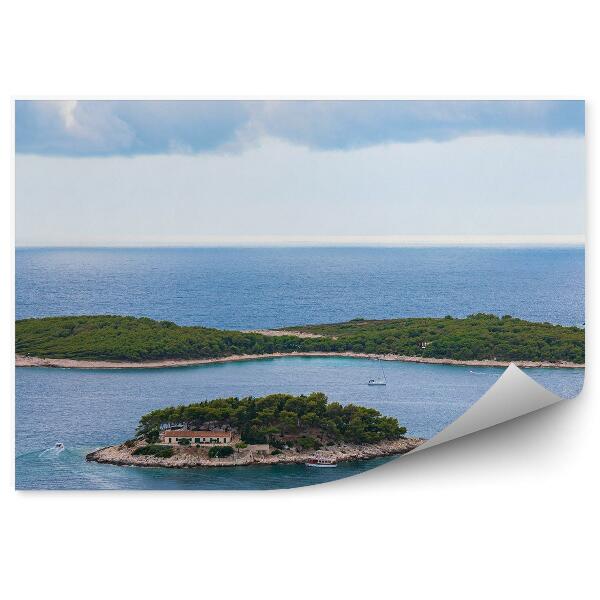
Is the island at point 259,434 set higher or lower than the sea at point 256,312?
lower

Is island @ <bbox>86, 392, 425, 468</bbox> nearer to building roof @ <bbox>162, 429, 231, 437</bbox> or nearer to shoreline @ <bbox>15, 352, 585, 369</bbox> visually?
building roof @ <bbox>162, 429, 231, 437</bbox>

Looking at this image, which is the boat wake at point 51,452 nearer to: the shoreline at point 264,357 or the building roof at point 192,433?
the shoreline at point 264,357

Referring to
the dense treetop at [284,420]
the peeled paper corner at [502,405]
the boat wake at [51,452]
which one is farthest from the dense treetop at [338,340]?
the boat wake at [51,452]

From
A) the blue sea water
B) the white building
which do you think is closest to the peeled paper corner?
the blue sea water

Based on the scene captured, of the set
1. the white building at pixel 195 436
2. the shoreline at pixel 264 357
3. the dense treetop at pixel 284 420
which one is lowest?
the white building at pixel 195 436

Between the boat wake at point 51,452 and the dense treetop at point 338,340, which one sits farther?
the dense treetop at point 338,340

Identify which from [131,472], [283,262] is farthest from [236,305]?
[131,472]

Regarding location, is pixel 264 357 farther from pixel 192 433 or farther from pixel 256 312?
pixel 192 433
